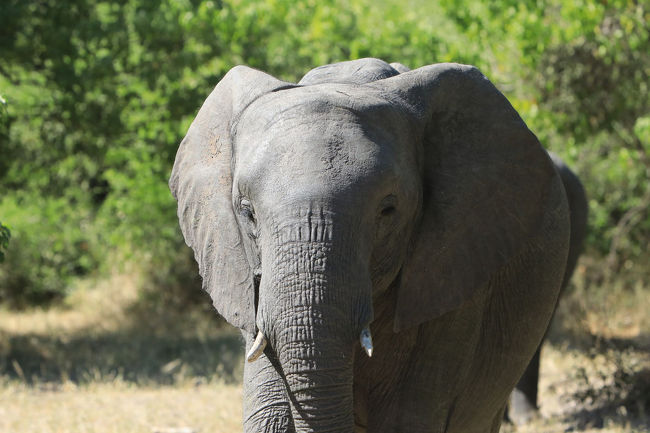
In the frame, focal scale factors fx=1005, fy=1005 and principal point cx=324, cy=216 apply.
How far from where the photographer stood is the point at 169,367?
9.07 m

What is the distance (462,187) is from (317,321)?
108 cm

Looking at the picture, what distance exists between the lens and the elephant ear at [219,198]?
3.60 meters

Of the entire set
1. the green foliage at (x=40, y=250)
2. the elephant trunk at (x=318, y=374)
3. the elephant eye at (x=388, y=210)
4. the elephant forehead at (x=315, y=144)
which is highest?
the elephant forehead at (x=315, y=144)

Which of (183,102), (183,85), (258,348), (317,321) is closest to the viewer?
(317,321)

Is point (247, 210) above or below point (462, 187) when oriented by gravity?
above

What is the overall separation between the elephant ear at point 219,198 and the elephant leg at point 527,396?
417cm

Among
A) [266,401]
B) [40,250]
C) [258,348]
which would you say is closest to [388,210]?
[258,348]

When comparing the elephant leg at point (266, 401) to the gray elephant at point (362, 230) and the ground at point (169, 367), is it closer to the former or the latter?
the gray elephant at point (362, 230)

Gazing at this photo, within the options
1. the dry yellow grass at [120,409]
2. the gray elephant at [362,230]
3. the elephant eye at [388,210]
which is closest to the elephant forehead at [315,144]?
the gray elephant at [362,230]

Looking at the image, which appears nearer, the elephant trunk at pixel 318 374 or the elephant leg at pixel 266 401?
the elephant trunk at pixel 318 374

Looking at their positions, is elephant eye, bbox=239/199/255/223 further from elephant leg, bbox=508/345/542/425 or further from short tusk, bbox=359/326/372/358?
elephant leg, bbox=508/345/542/425

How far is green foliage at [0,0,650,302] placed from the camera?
9.61 m

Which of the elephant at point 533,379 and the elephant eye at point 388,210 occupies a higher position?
the elephant eye at point 388,210

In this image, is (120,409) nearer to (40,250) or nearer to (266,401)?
(266,401)
